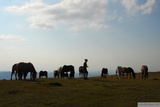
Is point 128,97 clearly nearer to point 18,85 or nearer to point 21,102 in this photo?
point 21,102

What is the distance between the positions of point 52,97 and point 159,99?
9745 millimetres

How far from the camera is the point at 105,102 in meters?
22.3

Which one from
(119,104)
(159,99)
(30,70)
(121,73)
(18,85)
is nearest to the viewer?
(119,104)

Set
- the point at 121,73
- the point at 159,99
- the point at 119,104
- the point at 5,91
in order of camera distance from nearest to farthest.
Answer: the point at 119,104 < the point at 159,99 < the point at 5,91 < the point at 121,73

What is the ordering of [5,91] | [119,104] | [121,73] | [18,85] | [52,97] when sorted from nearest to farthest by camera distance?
1. [119,104]
2. [52,97]
3. [5,91]
4. [18,85]
5. [121,73]

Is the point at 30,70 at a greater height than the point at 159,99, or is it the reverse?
the point at 30,70

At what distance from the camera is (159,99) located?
76.7ft

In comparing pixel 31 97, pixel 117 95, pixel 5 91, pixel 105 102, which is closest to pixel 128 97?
pixel 117 95

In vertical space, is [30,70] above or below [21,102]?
above

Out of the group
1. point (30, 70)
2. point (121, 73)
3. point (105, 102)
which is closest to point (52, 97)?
point (105, 102)

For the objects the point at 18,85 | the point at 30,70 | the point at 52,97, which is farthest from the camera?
the point at 30,70

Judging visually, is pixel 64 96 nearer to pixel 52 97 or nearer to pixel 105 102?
pixel 52 97

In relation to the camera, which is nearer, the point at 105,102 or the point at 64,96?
the point at 105,102

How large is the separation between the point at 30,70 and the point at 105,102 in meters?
22.9
